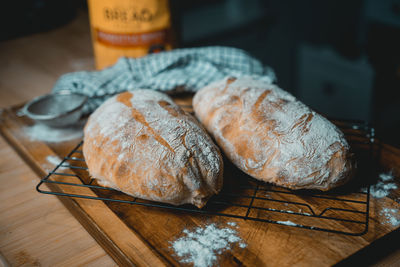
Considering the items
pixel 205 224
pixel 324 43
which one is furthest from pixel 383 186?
pixel 324 43

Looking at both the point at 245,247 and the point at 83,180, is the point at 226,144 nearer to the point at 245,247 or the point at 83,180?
the point at 245,247

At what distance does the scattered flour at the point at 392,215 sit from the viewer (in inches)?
34.9

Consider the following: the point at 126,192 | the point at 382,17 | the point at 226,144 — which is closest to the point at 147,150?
the point at 126,192

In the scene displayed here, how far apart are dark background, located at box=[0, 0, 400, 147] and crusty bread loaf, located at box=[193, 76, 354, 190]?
0.74 metres

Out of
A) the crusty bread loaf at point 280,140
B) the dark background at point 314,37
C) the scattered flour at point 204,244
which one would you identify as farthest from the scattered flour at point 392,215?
the dark background at point 314,37

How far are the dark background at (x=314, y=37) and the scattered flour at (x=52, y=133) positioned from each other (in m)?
0.66

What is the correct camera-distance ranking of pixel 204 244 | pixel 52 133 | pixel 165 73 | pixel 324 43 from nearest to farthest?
pixel 204 244 < pixel 52 133 < pixel 165 73 < pixel 324 43

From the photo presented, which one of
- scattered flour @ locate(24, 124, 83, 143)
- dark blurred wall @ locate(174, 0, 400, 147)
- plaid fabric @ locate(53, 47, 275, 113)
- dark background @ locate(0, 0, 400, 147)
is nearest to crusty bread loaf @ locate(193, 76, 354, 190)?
plaid fabric @ locate(53, 47, 275, 113)

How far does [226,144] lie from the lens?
1.06 metres

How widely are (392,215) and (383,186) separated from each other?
113 mm

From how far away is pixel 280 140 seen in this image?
3.18 feet

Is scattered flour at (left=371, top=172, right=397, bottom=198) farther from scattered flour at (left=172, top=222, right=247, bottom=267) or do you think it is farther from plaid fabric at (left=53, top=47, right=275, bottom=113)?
plaid fabric at (left=53, top=47, right=275, bottom=113)

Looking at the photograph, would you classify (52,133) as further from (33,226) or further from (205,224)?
(205,224)

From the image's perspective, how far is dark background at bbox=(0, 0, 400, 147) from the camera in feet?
7.61
